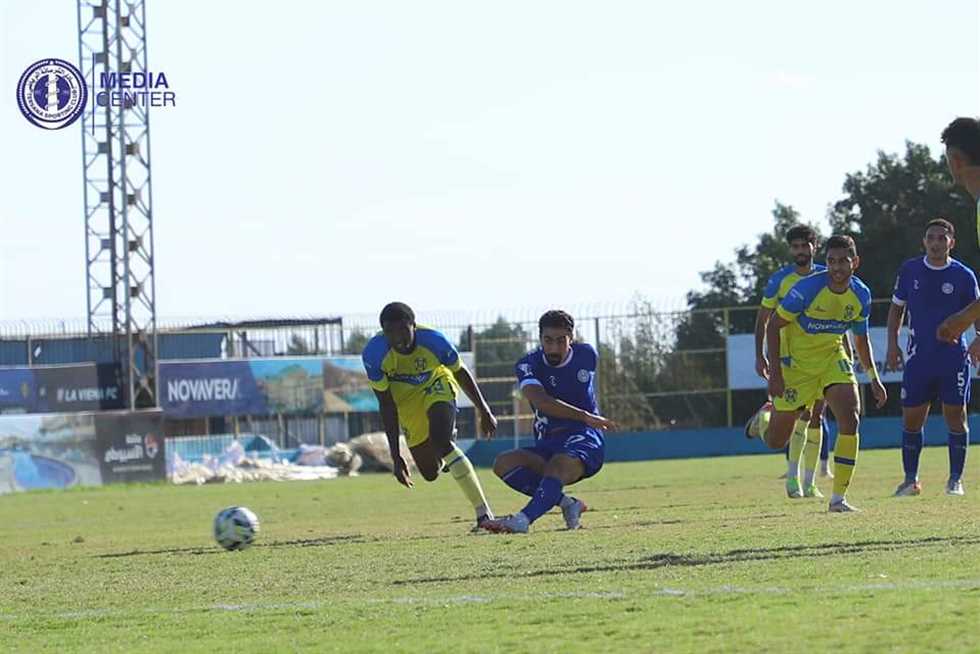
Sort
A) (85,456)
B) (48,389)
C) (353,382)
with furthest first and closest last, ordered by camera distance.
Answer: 1. (353,382)
2. (48,389)
3. (85,456)

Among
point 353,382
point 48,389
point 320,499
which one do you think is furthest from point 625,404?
point 320,499

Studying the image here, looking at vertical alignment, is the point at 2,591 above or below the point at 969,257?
below

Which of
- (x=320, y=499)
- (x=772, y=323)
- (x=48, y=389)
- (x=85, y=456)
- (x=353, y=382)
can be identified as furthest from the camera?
(x=353, y=382)

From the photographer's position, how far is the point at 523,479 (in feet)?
44.2

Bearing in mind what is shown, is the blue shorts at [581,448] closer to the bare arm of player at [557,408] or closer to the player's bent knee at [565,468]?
the player's bent knee at [565,468]

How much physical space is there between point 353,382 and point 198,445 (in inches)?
184

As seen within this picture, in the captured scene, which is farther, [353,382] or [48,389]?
[353,382]

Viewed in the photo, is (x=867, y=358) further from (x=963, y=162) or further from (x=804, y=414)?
(x=963, y=162)

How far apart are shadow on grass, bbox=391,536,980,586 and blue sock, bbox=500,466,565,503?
10.4 ft

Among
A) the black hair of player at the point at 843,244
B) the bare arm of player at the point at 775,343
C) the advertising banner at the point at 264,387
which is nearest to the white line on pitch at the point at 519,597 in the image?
the bare arm of player at the point at 775,343

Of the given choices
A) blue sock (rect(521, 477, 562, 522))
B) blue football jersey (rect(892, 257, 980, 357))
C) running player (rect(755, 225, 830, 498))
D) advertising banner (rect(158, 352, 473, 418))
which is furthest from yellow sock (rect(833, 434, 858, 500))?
advertising banner (rect(158, 352, 473, 418))

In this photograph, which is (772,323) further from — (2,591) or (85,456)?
(85,456)

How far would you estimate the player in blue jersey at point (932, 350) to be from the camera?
15859mm

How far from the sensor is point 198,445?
136ft
